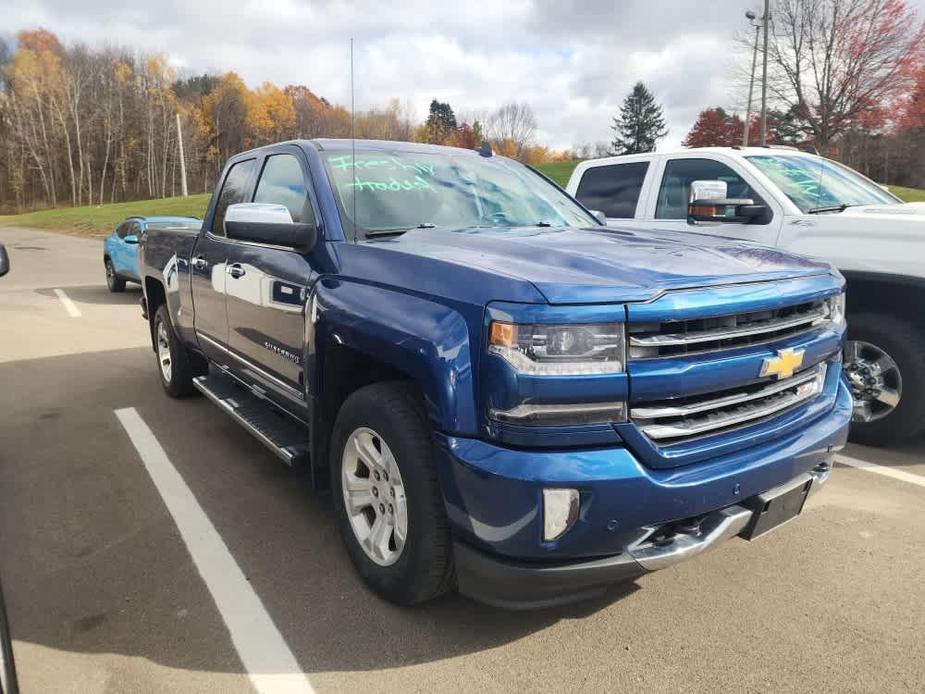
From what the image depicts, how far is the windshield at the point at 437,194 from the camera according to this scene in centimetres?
327

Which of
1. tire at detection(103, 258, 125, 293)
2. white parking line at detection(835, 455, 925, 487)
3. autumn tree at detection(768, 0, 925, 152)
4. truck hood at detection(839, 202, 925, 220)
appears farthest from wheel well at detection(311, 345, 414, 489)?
autumn tree at detection(768, 0, 925, 152)

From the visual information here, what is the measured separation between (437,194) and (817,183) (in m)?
3.60

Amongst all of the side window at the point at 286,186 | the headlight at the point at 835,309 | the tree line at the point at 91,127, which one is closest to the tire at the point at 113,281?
the side window at the point at 286,186

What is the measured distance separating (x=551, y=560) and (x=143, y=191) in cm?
8668

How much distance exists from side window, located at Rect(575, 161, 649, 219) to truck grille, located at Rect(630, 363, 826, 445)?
3.96 metres

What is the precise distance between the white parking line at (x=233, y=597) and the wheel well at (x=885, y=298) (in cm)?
414

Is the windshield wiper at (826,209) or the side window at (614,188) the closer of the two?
the windshield wiper at (826,209)

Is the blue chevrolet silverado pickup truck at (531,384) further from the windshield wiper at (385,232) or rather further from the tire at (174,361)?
the tire at (174,361)

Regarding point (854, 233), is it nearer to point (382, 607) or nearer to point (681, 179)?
point (681, 179)

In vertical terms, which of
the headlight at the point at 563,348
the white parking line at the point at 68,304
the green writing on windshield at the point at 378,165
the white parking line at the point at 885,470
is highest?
the green writing on windshield at the point at 378,165

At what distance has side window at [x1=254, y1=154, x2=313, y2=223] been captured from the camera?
346cm

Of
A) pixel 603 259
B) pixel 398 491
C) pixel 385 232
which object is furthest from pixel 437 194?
pixel 398 491

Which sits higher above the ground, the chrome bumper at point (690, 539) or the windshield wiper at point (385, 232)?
the windshield wiper at point (385, 232)

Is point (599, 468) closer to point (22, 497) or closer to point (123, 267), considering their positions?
point (22, 497)
